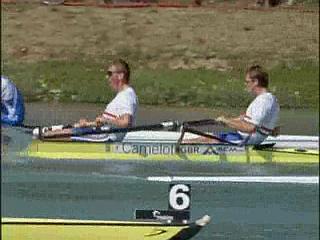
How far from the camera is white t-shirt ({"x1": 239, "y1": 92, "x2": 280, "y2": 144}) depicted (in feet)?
20.8

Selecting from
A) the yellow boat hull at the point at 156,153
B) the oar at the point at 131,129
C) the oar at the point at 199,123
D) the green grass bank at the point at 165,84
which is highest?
the green grass bank at the point at 165,84

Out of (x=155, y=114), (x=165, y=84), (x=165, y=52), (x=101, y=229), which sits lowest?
(x=101, y=229)

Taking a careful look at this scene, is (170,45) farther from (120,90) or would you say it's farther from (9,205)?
(9,205)

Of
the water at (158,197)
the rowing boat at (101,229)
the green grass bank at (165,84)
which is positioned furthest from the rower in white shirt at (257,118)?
the green grass bank at (165,84)

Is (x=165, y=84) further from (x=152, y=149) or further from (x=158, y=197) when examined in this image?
(x=158, y=197)

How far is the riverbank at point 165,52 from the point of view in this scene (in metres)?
10.4

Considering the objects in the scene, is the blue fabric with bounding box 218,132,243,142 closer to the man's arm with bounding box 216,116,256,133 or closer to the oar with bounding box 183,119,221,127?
the man's arm with bounding box 216,116,256,133

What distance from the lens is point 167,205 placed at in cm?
424

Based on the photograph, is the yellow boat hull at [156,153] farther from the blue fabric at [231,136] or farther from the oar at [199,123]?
the oar at [199,123]

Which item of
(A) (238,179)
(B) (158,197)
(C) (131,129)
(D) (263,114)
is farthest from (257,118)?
(B) (158,197)

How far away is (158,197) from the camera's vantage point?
4.46m

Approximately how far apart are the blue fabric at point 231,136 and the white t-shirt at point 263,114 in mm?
42

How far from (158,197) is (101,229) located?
1.17 ft

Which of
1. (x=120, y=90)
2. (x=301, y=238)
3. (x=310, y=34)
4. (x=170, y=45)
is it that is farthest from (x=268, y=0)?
(x=301, y=238)
